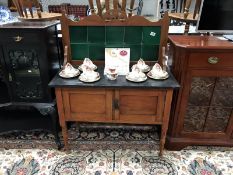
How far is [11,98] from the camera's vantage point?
153 cm

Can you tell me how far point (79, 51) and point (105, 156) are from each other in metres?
0.85

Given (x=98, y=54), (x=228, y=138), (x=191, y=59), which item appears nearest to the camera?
(x=191, y=59)

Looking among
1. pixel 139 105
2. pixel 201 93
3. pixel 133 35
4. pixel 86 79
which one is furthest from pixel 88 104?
pixel 201 93

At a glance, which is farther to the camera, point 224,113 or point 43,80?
point 224,113

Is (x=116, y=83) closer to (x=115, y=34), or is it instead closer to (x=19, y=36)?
(x=115, y=34)

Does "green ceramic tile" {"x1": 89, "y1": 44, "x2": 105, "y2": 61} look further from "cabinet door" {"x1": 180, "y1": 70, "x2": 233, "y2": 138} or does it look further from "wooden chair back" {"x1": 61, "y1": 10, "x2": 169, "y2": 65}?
"cabinet door" {"x1": 180, "y1": 70, "x2": 233, "y2": 138}

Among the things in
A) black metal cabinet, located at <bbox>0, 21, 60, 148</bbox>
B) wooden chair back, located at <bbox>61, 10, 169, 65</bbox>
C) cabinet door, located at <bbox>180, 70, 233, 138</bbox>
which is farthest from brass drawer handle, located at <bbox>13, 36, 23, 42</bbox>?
cabinet door, located at <bbox>180, 70, 233, 138</bbox>

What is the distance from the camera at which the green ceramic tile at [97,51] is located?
1.51 m

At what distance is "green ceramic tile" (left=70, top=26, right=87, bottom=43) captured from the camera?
57.4 inches

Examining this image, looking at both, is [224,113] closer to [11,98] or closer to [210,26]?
[210,26]

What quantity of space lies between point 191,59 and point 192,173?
823mm

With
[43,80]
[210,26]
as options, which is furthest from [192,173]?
[43,80]

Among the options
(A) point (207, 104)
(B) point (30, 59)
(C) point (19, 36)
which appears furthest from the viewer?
(A) point (207, 104)

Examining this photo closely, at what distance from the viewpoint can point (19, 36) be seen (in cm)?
131
